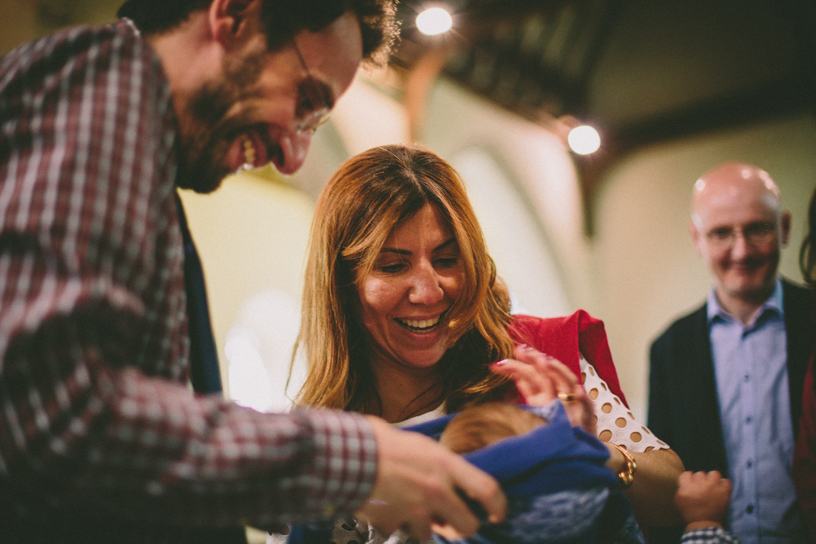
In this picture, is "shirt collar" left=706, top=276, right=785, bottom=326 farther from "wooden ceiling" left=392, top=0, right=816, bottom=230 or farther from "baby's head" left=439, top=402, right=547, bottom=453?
"wooden ceiling" left=392, top=0, right=816, bottom=230

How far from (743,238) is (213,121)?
9.38 ft

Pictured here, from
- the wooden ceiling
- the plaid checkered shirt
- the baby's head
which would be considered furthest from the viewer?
the wooden ceiling

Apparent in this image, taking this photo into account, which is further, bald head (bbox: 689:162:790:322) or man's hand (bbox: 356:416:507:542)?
bald head (bbox: 689:162:790:322)

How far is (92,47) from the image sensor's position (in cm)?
81

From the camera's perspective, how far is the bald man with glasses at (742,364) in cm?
272

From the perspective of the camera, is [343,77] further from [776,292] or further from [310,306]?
[776,292]

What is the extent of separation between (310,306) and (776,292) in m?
2.44

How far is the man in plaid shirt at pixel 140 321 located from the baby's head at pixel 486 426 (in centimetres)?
31

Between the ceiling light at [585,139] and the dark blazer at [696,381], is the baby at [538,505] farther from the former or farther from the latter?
the ceiling light at [585,139]

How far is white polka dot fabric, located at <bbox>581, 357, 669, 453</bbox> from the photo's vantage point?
157 centimetres

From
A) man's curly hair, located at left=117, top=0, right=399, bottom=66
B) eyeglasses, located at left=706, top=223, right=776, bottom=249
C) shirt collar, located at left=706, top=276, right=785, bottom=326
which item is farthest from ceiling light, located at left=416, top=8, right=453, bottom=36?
man's curly hair, located at left=117, top=0, right=399, bottom=66

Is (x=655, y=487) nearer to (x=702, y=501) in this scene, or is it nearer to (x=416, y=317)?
(x=702, y=501)

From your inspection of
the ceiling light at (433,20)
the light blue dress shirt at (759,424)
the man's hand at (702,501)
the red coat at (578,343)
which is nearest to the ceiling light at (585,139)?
the ceiling light at (433,20)

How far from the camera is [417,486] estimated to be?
32.0 inches
